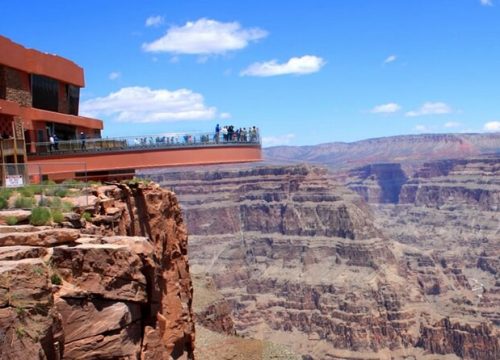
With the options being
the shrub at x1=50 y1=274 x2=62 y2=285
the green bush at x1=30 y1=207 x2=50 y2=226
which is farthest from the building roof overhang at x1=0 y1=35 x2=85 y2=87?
the shrub at x1=50 y1=274 x2=62 y2=285

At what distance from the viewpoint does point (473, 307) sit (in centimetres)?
16325

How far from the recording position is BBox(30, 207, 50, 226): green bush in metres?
17.5

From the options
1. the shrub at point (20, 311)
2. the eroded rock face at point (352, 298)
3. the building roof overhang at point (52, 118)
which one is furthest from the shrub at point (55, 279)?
the eroded rock face at point (352, 298)

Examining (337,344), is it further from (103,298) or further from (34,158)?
(103,298)

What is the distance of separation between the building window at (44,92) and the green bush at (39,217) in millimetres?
19635

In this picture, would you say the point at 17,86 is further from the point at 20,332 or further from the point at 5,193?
the point at 20,332

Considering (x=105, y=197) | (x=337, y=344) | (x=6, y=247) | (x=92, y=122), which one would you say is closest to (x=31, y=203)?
(x=105, y=197)

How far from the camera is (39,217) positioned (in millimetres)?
17531

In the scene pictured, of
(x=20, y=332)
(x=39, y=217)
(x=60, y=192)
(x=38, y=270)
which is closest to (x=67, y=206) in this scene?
(x=39, y=217)

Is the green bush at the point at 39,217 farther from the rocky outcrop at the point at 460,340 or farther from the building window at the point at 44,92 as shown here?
the rocky outcrop at the point at 460,340

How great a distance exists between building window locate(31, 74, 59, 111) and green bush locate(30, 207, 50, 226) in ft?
64.4

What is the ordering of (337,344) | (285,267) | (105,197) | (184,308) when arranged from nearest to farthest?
(105,197)
(184,308)
(337,344)
(285,267)

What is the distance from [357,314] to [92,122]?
118685 mm

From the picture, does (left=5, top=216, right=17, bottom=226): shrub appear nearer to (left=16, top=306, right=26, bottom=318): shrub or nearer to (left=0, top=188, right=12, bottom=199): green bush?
(left=0, top=188, right=12, bottom=199): green bush
